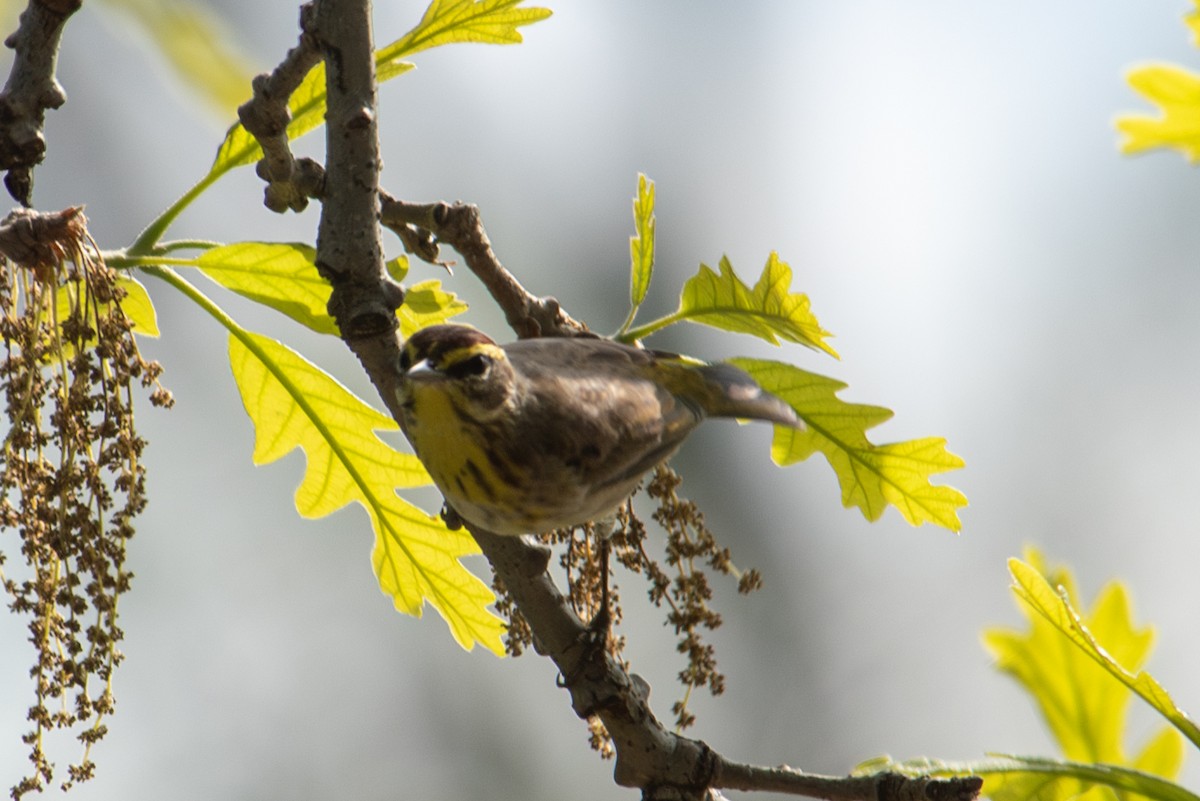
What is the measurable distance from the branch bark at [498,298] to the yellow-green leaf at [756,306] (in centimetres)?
29

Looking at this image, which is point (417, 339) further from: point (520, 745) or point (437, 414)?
point (520, 745)

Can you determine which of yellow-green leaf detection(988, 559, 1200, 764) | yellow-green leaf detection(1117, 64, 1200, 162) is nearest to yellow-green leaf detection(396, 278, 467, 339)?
yellow-green leaf detection(988, 559, 1200, 764)

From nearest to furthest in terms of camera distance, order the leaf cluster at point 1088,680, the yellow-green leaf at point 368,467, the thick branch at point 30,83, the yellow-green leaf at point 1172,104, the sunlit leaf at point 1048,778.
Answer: the thick branch at point 30,83, the sunlit leaf at point 1048,778, the yellow-green leaf at point 368,467, the leaf cluster at point 1088,680, the yellow-green leaf at point 1172,104

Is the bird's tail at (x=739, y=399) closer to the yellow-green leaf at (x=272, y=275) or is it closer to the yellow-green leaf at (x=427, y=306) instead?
the yellow-green leaf at (x=427, y=306)

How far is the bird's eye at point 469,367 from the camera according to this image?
1446 mm

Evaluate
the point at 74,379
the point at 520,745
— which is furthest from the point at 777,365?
the point at 520,745

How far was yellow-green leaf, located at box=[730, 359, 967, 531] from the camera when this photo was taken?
165 cm

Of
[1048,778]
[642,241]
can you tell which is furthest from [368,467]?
[1048,778]

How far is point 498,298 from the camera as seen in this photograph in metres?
1.54

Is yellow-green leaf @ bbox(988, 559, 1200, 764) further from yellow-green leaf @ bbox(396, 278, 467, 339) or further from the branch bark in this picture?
yellow-green leaf @ bbox(396, 278, 467, 339)

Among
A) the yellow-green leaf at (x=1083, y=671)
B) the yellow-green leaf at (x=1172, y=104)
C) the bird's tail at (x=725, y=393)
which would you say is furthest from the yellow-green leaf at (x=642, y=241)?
the yellow-green leaf at (x=1172, y=104)

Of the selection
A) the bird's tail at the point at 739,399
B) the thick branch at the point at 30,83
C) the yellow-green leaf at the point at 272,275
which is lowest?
the bird's tail at the point at 739,399

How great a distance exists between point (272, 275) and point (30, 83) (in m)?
0.35

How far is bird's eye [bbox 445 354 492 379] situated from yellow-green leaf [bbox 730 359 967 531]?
1.37 feet
